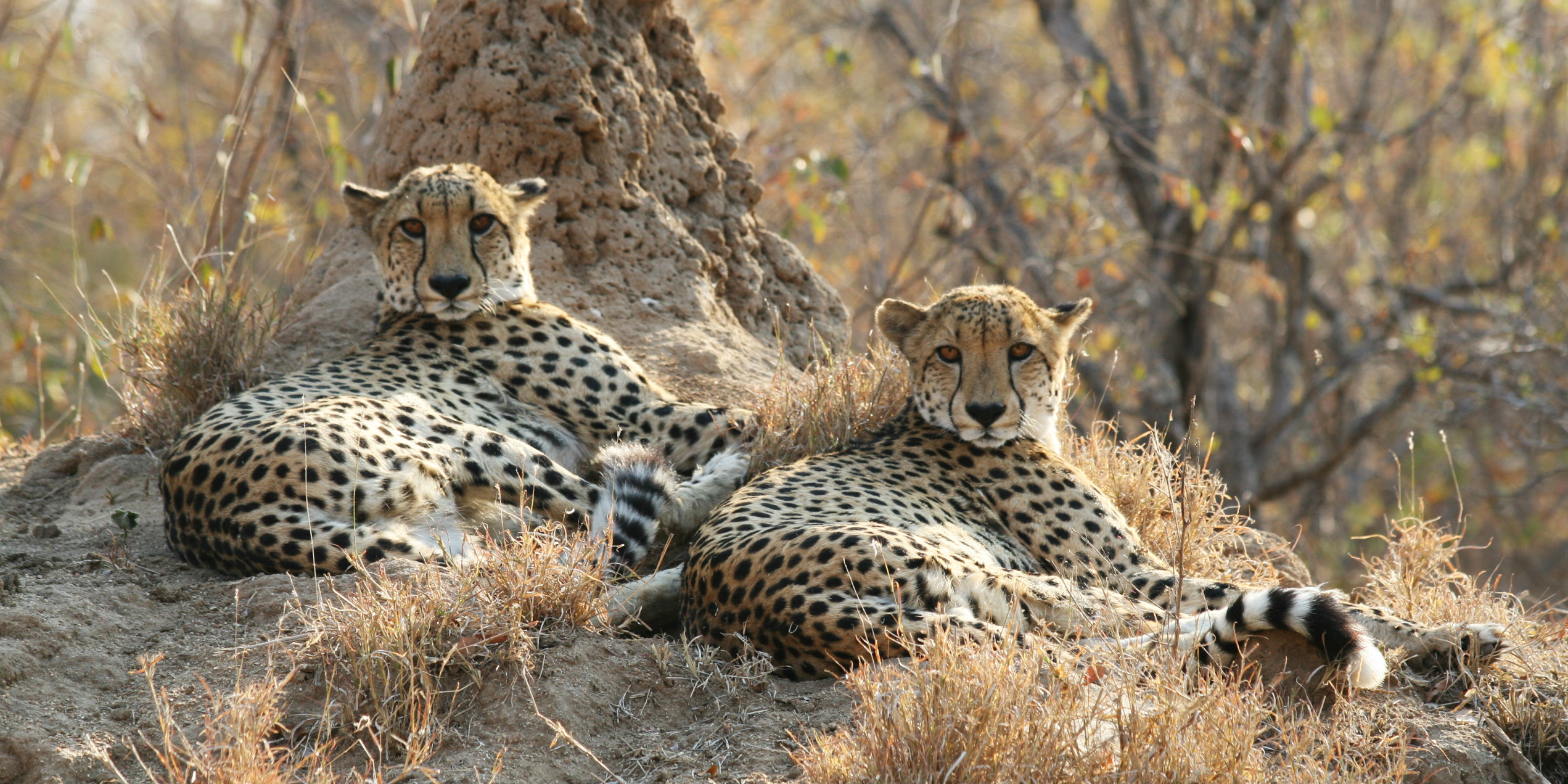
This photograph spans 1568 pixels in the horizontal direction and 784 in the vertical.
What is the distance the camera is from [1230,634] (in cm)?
328

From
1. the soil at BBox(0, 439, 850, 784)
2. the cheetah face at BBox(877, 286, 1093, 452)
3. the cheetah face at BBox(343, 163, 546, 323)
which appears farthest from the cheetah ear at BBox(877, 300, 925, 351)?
the soil at BBox(0, 439, 850, 784)

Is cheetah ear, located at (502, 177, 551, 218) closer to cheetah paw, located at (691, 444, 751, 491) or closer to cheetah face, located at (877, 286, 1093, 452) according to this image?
cheetah paw, located at (691, 444, 751, 491)

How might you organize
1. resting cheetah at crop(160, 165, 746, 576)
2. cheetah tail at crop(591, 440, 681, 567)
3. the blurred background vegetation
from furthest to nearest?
the blurred background vegetation, cheetah tail at crop(591, 440, 681, 567), resting cheetah at crop(160, 165, 746, 576)

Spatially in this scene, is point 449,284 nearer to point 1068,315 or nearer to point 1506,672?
point 1068,315

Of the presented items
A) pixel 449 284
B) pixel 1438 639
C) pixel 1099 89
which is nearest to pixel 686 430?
pixel 449 284

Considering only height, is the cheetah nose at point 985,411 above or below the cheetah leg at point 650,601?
above

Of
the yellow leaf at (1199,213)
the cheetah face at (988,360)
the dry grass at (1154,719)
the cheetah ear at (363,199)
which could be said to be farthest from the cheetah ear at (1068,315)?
the yellow leaf at (1199,213)

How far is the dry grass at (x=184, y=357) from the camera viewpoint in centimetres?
502

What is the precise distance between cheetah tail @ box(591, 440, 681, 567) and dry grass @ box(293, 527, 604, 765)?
45 cm

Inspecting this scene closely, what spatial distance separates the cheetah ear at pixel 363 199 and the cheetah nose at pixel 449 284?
35 cm

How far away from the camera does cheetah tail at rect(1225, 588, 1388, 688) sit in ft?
10.4

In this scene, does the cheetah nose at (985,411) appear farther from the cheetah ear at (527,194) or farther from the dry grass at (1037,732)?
the cheetah ear at (527,194)

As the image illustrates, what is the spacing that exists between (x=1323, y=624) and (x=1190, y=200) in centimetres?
523

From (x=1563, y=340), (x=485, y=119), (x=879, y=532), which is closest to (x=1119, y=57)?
(x=1563, y=340)
